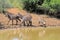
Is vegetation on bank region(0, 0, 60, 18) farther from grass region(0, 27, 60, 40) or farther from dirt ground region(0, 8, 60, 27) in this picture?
grass region(0, 27, 60, 40)

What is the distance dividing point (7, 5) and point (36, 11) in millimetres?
3146

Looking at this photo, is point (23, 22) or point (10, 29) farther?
point (23, 22)

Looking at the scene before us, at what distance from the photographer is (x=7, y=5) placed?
2730cm

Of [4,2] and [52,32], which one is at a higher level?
[4,2]

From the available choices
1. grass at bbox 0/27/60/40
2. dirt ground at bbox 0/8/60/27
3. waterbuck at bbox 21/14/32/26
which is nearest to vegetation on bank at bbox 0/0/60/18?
dirt ground at bbox 0/8/60/27

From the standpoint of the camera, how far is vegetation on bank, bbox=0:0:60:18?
26.7 metres

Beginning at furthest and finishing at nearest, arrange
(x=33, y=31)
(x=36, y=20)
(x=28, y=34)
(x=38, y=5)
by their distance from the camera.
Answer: (x=38, y=5)
(x=36, y=20)
(x=33, y=31)
(x=28, y=34)

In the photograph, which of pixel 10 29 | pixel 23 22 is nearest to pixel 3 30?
pixel 10 29

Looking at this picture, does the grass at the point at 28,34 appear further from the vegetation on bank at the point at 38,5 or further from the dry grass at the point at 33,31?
the vegetation on bank at the point at 38,5

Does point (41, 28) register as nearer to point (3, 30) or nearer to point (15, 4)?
point (3, 30)

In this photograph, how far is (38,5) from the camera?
Result: 2775 cm

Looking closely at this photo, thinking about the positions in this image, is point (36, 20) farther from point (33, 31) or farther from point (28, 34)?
point (28, 34)

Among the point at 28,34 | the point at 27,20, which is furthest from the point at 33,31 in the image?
the point at 27,20

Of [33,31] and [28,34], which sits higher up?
[28,34]
